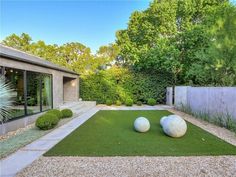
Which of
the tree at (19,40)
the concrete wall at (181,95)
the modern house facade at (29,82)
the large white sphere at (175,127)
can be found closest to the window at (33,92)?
the modern house facade at (29,82)

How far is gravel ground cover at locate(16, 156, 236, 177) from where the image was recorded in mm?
3840

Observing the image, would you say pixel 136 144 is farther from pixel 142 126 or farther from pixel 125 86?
pixel 125 86

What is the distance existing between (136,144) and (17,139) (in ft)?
12.5

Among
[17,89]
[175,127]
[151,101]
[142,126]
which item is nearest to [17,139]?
[17,89]

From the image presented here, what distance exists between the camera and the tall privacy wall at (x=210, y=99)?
26.2 ft

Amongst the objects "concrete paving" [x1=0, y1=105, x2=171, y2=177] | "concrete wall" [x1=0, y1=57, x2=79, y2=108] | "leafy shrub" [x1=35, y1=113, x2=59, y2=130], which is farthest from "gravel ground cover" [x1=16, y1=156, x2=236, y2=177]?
"concrete wall" [x1=0, y1=57, x2=79, y2=108]

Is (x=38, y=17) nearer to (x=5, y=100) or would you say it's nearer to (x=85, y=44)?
(x=5, y=100)

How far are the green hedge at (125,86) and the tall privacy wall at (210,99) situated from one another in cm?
425

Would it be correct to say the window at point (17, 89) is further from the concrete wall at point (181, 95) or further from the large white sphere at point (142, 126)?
the concrete wall at point (181, 95)

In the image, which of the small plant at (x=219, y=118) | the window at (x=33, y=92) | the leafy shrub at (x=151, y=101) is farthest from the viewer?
the leafy shrub at (x=151, y=101)

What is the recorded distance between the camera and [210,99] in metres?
9.52

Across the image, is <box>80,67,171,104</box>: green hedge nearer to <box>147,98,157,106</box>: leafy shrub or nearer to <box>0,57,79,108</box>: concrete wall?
<box>147,98,157,106</box>: leafy shrub

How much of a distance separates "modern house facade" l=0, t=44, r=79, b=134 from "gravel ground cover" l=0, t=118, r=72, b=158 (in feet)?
3.29

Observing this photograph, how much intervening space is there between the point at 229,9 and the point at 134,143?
11.9m
